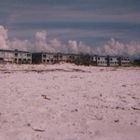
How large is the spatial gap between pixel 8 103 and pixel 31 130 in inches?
110

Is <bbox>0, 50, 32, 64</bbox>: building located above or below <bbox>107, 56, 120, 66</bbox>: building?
above

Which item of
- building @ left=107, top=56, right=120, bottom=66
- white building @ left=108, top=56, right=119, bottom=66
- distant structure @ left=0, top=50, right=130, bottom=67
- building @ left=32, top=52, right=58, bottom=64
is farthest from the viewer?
white building @ left=108, top=56, right=119, bottom=66

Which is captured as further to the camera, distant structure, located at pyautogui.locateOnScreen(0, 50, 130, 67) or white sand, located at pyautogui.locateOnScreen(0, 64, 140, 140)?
distant structure, located at pyautogui.locateOnScreen(0, 50, 130, 67)

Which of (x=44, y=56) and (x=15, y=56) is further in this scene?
(x=44, y=56)

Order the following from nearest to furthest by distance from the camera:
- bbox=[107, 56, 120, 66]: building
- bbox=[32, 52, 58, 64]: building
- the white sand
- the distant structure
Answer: the white sand < the distant structure < bbox=[32, 52, 58, 64]: building < bbox=[107, 56, 120, 66]: building

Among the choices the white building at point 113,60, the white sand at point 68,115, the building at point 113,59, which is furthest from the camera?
the white building at point 113,60

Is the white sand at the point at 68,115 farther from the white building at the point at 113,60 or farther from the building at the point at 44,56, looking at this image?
the white building at the point at 113,60

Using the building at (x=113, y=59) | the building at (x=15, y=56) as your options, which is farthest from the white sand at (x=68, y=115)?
the building at (x=113, y=59)

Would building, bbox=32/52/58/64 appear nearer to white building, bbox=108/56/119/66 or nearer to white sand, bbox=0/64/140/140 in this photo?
white building, bbox=108/56/119/66

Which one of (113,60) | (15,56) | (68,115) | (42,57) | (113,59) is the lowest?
(68,115)

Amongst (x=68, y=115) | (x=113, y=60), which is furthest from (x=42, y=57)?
(x=68, y=115)

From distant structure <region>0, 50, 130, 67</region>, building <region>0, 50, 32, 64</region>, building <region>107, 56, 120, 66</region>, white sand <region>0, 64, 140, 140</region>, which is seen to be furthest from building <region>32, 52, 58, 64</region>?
white sand <region>0, 64, 140, 140</region>

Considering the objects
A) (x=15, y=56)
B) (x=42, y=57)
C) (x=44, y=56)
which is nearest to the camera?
(x=15, y=56)

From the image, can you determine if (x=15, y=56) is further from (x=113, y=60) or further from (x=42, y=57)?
(x=113, y=60)
